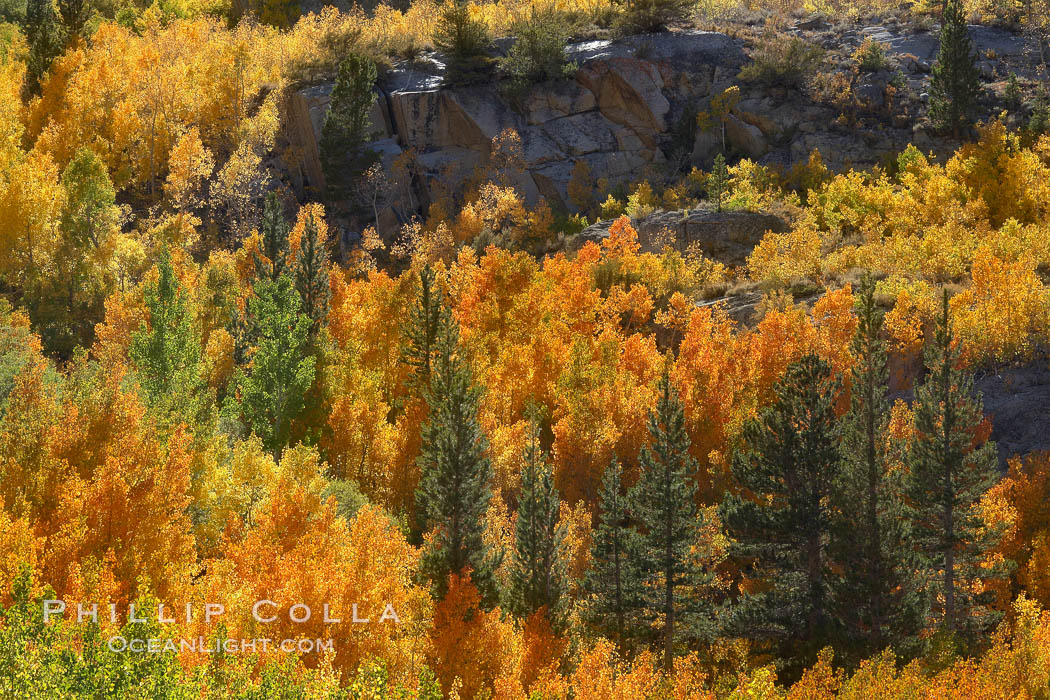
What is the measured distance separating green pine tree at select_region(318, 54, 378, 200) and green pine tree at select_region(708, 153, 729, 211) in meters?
27.9

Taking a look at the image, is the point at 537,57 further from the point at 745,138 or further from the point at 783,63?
the point at 783,63

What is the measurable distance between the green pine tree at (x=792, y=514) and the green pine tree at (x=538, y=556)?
792 centimetres

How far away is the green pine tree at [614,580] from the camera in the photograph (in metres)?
41.4

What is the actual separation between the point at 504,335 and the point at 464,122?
22.2m

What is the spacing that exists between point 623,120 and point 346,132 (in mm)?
24570

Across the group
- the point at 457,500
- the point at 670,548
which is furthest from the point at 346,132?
the point at 670,548

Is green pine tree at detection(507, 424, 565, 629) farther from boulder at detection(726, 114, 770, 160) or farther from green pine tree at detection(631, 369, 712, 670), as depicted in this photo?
boulder at detection(726, 114, 770, 160)

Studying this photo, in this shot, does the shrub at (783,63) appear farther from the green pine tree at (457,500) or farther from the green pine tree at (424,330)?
the green pine tree at (457,500)

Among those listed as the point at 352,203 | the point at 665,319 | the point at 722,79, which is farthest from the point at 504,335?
the point at 722,79

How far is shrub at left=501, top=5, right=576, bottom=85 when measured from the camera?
263 ft

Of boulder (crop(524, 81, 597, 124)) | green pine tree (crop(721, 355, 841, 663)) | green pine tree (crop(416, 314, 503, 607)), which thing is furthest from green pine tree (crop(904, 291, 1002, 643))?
boulder (crop(524, 81, 597, 124))

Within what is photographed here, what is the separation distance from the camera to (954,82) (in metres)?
76.3

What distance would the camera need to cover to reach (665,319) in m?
65.7

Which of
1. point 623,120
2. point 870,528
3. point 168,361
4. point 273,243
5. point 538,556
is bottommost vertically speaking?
point 538,556
